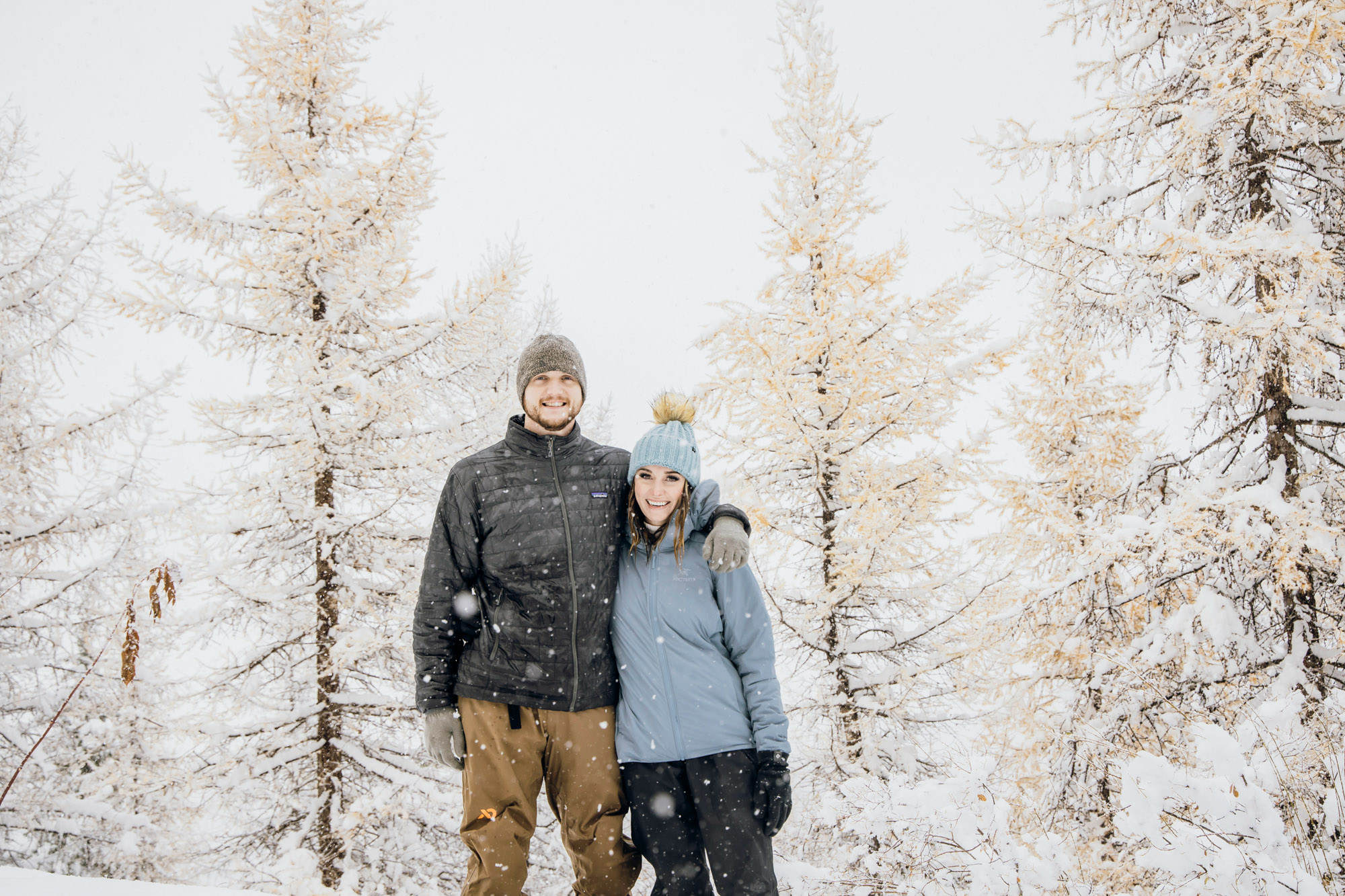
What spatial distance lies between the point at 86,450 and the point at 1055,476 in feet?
38.7

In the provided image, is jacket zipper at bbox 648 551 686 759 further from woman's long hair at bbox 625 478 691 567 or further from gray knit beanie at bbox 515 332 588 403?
gray knit beanie at bbox 515 332 588 403

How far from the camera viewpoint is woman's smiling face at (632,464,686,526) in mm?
3076

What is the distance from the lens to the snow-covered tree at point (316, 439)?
5980mm

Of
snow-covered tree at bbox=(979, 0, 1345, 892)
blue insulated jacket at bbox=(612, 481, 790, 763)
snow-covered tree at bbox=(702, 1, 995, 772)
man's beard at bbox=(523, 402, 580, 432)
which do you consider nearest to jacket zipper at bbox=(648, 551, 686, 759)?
blue insulated jacket at bbox=(612, 481, 790, 763)

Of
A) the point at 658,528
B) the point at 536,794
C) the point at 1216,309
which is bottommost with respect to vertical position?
the point at 536,794

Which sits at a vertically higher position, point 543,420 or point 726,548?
point 543,420

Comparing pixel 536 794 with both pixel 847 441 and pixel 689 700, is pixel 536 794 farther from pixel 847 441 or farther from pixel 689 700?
pixel 847 441

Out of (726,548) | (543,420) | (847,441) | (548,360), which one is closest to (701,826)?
(726,548)

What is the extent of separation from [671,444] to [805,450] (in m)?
3.67

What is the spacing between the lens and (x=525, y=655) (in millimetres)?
2928

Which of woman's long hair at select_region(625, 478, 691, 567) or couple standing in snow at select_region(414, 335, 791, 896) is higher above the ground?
woman's long hair at select_region(625, 478, 691, 567)

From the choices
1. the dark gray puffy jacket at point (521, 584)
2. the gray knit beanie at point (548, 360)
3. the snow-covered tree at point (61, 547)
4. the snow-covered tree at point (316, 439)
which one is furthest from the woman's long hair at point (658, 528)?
the snow-covered tree at point (61, 547)

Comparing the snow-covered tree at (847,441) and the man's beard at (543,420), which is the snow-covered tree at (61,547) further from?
the snow-covered tree at (847,441)

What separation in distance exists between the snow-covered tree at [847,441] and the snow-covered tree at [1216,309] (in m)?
1.40
